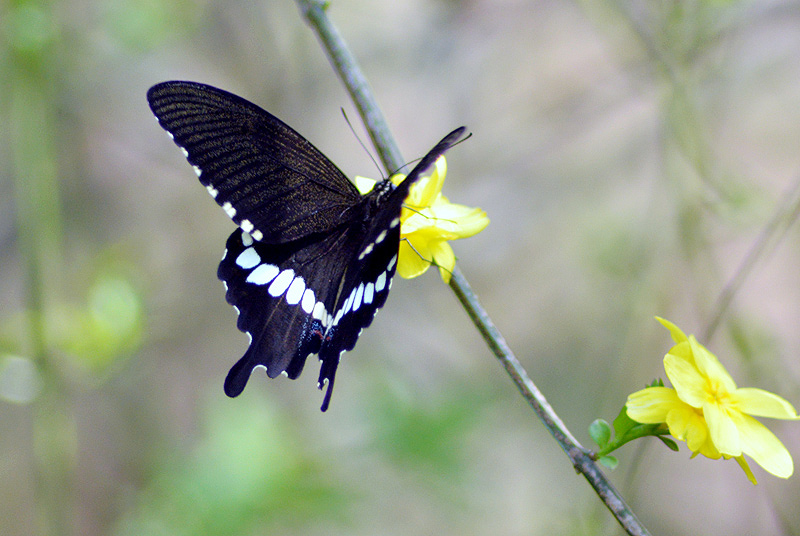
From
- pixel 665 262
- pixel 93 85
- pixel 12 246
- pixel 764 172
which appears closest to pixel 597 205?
pixel 665 262

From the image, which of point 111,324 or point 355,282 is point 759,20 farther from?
point 111,324

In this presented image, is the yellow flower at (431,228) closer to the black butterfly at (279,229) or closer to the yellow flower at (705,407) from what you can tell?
the black butterfly at (279,229)

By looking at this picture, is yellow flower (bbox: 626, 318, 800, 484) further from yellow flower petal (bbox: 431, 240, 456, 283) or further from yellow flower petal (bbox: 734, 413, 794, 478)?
yellow flower petal (bbox: 431, 240, 456, 283)

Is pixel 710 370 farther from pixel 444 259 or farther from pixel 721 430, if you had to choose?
pixel 444 259

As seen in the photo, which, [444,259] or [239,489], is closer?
[444,259]

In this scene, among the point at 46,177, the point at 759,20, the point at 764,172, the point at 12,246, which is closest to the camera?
the point at 46,177

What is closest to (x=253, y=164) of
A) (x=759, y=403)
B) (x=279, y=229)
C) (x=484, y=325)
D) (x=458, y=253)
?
(x=279, y=229)

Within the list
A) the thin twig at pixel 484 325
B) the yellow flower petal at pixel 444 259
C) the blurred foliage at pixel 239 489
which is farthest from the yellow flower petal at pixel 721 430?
the blurred foliage at pixel 239 489

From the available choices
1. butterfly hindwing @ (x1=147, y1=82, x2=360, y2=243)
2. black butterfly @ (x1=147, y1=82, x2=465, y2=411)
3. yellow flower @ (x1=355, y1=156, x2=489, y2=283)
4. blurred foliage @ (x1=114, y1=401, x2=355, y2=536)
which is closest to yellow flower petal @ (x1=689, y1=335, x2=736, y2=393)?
yellow flower @ (x1=355, y1=156, x2=489, y2=283)
